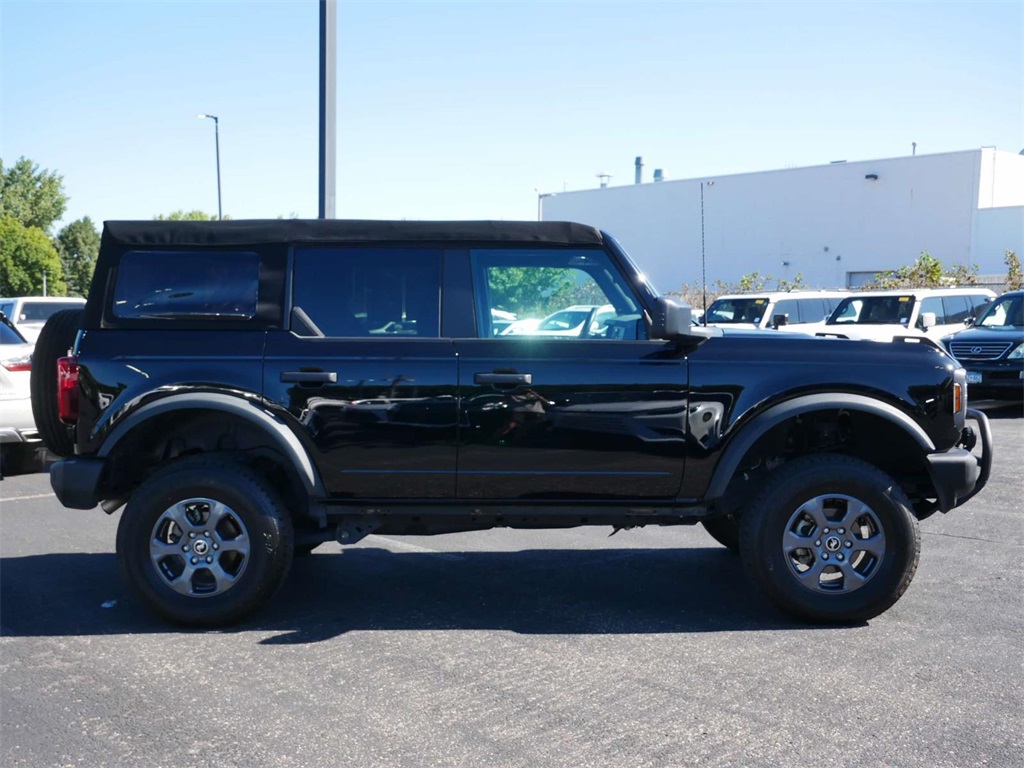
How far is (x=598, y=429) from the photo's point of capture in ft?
17.7

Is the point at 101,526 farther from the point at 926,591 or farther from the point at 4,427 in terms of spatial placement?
the point at 926,591

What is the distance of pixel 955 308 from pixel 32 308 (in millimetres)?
15639

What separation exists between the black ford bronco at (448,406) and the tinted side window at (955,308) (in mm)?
14963

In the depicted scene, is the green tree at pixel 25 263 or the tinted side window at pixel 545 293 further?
the green tree at pixel 25 263

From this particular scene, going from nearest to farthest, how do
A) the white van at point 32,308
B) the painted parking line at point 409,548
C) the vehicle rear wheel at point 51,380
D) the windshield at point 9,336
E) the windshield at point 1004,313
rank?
the vehicle rear wheel at point 51,380 < the painted parking line at point 409,548 < the windshield at point 9,336 < the white van at point 32,308 < the windshield at point 1004,313

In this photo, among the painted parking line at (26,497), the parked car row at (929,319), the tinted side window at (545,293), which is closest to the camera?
the tinted side window at (545,293)

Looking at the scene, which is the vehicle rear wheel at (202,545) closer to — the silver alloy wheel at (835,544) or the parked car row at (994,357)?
the silver alloy wheel at (835,544)

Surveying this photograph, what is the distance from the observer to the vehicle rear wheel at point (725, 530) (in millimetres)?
6704

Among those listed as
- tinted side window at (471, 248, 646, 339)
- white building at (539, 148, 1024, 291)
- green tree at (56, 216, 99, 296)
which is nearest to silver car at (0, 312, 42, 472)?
tinted side window at (471, 248, 646, 339)

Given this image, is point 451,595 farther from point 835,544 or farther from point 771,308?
point 771,308

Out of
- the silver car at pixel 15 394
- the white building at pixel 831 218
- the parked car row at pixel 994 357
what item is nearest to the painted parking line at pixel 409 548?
the silver car at pixel 15 394

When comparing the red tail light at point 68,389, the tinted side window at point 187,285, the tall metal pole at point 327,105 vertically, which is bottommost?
the red tail light at point 68,389

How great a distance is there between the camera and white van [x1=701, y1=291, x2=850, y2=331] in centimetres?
1983

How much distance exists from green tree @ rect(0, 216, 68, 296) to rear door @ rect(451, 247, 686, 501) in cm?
6651
